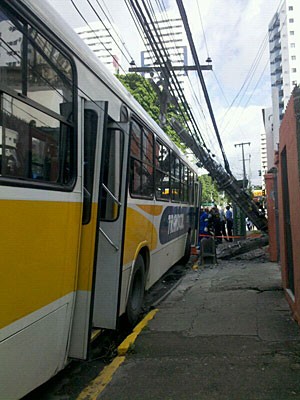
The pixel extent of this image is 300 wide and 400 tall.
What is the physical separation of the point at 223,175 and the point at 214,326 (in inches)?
463

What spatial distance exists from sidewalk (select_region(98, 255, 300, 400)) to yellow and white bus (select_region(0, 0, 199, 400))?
63cm

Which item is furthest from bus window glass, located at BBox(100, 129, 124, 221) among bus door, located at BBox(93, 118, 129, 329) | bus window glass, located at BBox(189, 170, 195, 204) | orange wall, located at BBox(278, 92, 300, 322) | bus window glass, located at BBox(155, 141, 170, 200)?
bus window glass, located at BBox(189, 170, 195, 204)

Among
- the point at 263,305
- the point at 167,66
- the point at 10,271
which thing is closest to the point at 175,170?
the point at 167,66

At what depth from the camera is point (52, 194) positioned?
2.93 m

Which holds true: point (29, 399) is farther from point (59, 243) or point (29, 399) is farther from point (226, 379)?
point (226, 379)

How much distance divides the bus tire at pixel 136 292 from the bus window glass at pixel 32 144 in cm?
249

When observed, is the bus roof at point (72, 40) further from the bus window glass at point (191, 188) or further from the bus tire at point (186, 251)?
the bus window glass at point (191, 188)

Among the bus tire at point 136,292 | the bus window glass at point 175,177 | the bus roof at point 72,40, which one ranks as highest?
the bus roof at point 72,40

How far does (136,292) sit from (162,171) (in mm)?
2599

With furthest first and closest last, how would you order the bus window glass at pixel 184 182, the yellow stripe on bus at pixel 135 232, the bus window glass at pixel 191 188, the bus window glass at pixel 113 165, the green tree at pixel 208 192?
the green tree at pixel 208 192 → the bus window glass at pixel 191 188 → the bus window glass at pixel 184 182 → the yellow stripe on bus at pixel 135 232 → the bus window glass at pixel 113 165

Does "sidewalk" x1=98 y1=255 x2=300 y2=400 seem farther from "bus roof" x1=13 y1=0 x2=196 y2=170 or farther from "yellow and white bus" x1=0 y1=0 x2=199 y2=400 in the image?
"bus roof" x1=13 y1=0 x2=196 y2=170

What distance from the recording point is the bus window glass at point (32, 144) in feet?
8.16

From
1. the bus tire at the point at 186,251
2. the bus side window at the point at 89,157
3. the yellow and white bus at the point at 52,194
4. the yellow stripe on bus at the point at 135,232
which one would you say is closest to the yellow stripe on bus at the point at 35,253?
the yellow and white bus at the point at 52,194

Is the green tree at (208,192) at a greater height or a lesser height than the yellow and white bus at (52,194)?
greater
